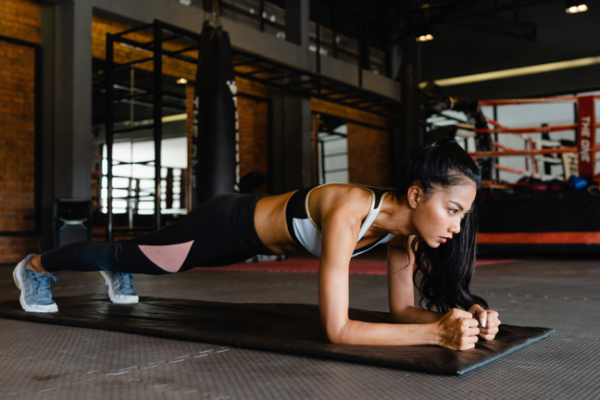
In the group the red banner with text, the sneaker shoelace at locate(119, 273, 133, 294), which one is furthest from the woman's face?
the red banner with text

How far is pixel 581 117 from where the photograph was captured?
18.8 feet

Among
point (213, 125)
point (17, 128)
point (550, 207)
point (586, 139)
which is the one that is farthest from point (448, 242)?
point (17, 128)

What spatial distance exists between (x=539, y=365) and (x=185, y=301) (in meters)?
1.69

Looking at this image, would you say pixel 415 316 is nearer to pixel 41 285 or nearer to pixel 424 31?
pixel 41 285

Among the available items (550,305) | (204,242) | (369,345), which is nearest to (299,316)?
(204,242)

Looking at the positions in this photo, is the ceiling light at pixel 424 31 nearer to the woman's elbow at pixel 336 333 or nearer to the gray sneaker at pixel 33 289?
the gray sneaker at pixel 33 289

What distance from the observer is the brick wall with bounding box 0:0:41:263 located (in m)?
6.02

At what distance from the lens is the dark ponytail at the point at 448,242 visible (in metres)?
1.42

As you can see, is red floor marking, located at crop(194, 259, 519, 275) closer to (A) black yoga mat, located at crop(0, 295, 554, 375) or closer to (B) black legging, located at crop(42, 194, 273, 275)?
(A) black yoga mat, located at crop(0, 295, 554, 375)

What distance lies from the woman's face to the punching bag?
360 cm

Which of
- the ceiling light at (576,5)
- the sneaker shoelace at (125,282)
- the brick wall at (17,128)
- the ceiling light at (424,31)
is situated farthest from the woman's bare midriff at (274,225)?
the ceiling light at (424,31)

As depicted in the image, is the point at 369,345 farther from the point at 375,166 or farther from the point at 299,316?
the point at 375,166

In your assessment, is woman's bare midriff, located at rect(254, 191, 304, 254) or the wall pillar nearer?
woman's bare midriff, located at rect(254, 191, 304, 254)

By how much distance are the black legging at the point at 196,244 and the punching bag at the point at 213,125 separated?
2.88m
